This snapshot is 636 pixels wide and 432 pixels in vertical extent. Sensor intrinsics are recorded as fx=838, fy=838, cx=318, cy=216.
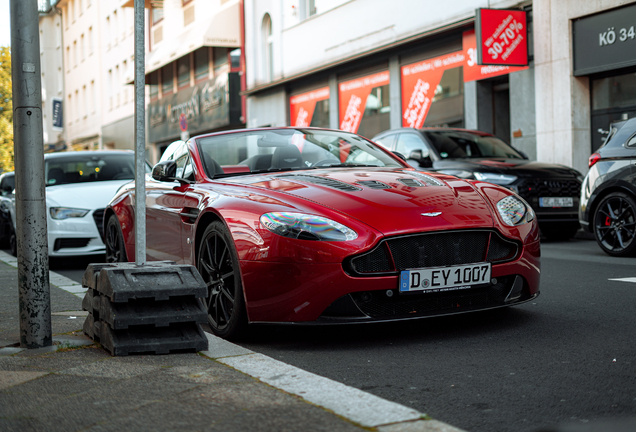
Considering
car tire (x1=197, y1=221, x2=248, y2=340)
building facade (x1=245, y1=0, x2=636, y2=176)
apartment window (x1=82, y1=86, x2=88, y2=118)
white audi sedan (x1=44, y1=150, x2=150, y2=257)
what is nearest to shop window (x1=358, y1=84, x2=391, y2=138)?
building facade (x1=245, y1=0, x2=636, y2=176)

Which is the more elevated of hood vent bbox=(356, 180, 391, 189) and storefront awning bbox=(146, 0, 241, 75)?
storefront awning bbox=(146, 0, 241, 75)

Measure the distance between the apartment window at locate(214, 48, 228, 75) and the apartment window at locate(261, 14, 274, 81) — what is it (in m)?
3.17

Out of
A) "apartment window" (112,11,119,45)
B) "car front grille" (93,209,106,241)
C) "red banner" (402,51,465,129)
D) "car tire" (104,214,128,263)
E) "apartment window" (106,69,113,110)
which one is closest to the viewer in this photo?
"car tire" (104,214,128,263)

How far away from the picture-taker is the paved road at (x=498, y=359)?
3.21 metres

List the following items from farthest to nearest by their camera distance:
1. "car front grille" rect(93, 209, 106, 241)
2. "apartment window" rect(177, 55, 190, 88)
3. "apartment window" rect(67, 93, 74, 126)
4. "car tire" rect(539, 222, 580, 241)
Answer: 1. "apartment window" rect(67, 93, 74, 126)
2. "apartment window" rect(177, 55, 190, 88)
3. "car tire" rect(539, 222, 580, 241)
4. "car front grille" rect(93, 209, 106, 241)

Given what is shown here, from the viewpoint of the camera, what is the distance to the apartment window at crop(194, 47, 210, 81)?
3300 centimetres

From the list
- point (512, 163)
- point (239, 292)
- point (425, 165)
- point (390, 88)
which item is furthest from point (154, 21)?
point (239, 292)

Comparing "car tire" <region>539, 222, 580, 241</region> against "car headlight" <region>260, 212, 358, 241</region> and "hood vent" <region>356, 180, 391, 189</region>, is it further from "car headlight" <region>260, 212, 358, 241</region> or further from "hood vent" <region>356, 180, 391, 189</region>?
"car headlight" <region>260, 212, 358, 241</region>

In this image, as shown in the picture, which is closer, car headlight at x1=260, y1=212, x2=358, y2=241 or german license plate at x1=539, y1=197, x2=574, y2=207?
car headlight at x1=260, y1=212, x2=358, y2=241

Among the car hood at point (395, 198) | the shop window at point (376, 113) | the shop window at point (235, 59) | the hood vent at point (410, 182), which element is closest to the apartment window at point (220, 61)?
the shop window at point (235, 59)

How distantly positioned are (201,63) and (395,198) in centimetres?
3009

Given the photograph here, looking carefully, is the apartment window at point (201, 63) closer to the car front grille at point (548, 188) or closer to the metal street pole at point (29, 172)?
the car front grille at point (548, 188)

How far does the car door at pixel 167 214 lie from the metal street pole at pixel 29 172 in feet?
4.60

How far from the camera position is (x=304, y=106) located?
84.5 feet
